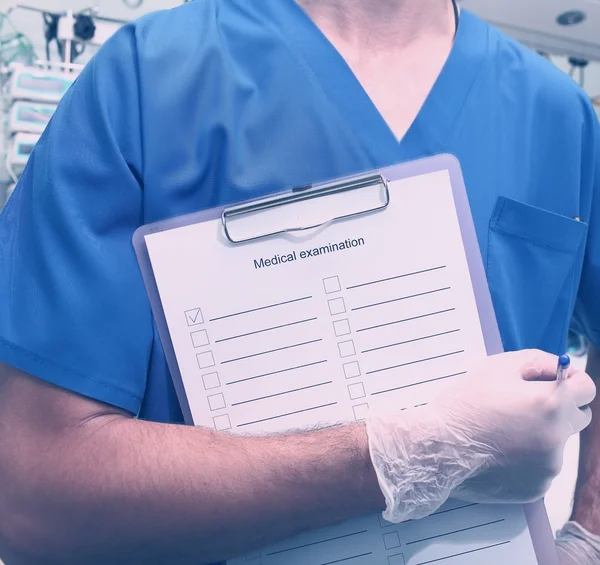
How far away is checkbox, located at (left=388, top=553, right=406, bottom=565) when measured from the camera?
0.64m

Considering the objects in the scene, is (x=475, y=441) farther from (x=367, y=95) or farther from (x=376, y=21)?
(x=376, y=21)

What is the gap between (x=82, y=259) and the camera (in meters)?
0.64

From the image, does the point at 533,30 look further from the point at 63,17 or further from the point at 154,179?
the point at 154,179

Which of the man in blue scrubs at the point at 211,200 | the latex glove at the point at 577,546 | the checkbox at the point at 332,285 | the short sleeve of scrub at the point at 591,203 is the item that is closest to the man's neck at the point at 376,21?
the man in blue scrubs at the point at 211,200

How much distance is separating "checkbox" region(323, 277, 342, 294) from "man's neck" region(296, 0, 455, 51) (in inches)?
14.0

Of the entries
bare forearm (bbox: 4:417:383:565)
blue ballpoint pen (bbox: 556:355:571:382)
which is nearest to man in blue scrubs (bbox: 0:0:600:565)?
bare forearm (bbox: 4:417:383:565)

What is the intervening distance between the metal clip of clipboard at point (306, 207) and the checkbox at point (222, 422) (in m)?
0.18

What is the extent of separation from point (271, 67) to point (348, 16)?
15 centimetres

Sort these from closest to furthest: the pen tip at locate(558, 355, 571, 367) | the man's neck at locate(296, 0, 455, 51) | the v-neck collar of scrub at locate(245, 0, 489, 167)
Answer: the pen tip at locate(558, 355, 571, 367), the v-neck collar of scrub at locate(245, 0, 489, 167), the man's neck at locate(296, 0, 455, 51)

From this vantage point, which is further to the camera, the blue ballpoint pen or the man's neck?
the man's neck

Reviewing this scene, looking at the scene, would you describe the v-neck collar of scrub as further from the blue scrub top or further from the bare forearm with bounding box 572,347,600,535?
the bare forearm with bounding box 572,347,600,535

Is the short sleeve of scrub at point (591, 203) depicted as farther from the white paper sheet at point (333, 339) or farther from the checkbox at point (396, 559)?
the checkbox at point (396, 559)

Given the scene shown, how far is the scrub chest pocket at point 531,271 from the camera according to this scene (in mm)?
734

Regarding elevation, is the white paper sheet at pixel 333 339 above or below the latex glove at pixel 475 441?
above
